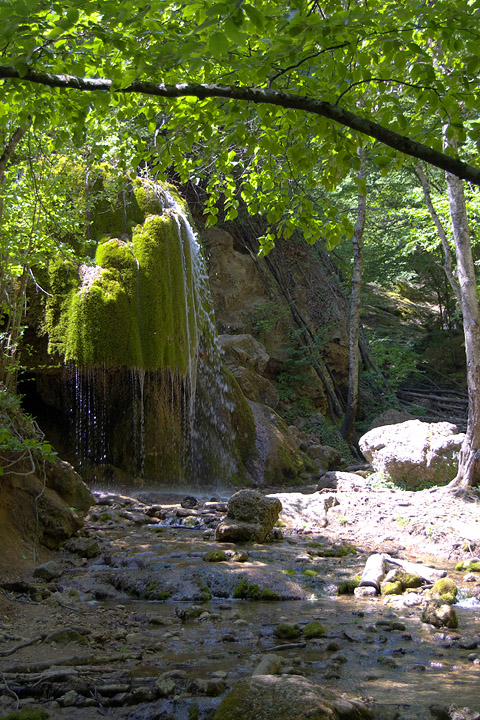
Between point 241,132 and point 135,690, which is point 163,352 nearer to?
point 241,132

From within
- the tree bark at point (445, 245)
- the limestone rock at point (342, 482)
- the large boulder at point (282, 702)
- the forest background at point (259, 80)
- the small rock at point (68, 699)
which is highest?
the tree bark at point (445, 245)

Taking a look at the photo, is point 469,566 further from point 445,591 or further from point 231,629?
point 231,629

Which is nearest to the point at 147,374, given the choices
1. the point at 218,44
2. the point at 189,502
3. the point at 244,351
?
the point at 189,502

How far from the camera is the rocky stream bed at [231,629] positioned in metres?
2.66

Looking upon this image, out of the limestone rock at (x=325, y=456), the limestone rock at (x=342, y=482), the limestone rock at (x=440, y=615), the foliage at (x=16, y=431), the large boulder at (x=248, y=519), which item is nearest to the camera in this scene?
the limestone rock at (x=440, y=615)

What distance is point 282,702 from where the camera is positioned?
7.63 feet

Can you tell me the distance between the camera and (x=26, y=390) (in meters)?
10.9

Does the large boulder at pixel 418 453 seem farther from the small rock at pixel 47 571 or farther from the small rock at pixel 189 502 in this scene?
the small rock at pixel 47 571

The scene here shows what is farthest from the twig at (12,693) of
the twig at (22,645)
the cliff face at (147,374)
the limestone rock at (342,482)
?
the limestone rock at (342,482)

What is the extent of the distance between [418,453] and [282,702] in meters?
7.65

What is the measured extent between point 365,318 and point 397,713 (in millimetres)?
19035

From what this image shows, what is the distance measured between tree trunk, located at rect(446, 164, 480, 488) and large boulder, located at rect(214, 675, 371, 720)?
633 centimetres

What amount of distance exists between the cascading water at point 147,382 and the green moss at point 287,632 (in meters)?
6.99

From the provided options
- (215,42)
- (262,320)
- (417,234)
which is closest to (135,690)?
(215,42)
